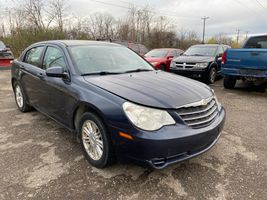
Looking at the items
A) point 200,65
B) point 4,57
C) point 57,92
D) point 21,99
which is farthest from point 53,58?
point 4,57

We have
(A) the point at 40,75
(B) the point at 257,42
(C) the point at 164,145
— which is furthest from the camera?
(B) the point at 257,42

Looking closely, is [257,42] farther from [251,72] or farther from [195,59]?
[195,59]

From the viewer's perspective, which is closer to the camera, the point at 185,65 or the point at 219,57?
the point at 185,65

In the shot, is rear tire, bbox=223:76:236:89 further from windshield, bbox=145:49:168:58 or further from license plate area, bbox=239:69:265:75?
windshield, bbox=145:49:168:58

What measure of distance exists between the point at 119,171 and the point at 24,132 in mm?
2047

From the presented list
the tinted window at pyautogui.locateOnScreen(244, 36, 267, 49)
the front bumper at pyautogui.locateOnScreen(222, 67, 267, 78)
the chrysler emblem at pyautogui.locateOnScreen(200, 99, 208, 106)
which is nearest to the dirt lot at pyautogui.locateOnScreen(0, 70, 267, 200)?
the chrysler emblem at pyautogui.locateOnScreen(200, 99, 208, 106)

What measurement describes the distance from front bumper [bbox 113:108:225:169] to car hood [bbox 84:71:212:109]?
0.91ft

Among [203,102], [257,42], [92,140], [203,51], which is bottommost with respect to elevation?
[92,140]

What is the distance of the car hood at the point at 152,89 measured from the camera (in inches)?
90.0

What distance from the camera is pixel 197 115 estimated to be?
7.84 feet

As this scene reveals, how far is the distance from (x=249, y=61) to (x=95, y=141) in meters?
5.26

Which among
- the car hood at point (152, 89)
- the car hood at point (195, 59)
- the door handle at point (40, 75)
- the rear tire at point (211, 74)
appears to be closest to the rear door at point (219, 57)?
the rear tire at point (211, 74)

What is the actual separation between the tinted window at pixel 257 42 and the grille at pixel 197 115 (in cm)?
537

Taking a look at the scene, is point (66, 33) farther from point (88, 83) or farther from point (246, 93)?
point (88, 83)
